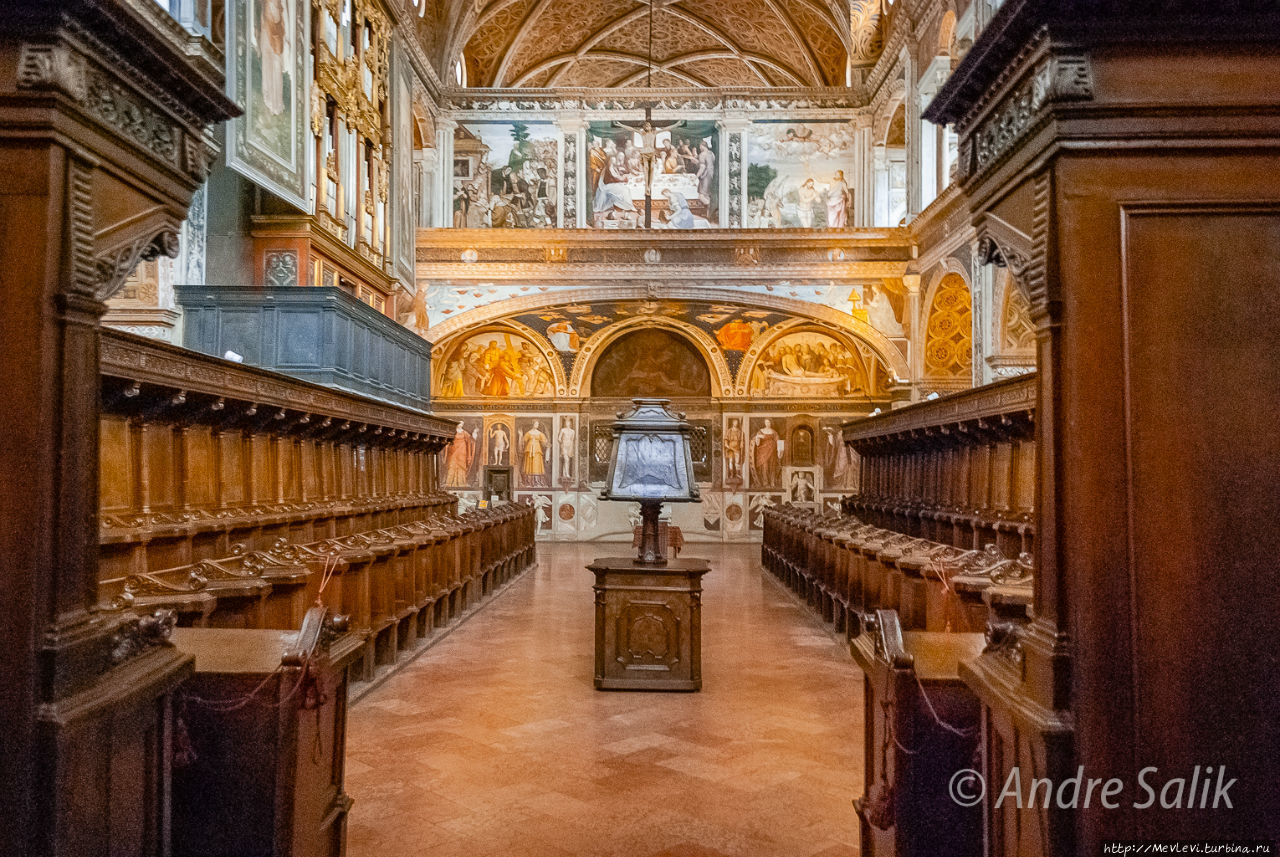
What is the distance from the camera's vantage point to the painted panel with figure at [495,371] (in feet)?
70.5

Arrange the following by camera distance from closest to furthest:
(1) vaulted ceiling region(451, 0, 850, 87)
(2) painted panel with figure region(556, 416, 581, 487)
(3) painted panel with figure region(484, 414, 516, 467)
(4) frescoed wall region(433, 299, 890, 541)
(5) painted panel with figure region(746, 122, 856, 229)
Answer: (5) painted panel with figure region(746, 122, 856, 229)
(4) frescoed wall region(433, 299, 890, 541)
(2) painted panel with figure region(556, 416, 581, 487)
(3) painted panel with figure region(484, 414, 516, 467)
(1) vaulted ceiling region(451, 0, 850, 87)

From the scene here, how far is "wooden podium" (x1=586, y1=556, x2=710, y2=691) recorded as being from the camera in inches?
269

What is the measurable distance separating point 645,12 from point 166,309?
18755 mm

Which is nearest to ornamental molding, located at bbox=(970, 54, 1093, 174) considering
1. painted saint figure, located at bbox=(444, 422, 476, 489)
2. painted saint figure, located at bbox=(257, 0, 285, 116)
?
painted saint figure, located at bbox=(257, 0, 285, 116)

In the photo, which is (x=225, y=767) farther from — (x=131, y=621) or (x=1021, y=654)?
(x=1021, y=654)

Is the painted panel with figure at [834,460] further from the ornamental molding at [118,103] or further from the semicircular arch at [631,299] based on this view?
the ornamental molding at [118,103]

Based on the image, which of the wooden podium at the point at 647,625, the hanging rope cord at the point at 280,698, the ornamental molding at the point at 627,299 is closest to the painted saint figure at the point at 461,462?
the ornamental molding at the point at 627,299

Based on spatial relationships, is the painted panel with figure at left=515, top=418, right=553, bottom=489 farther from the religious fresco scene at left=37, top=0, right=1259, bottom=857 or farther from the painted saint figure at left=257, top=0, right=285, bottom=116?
the painted saint figure at left=257, top=0, right=285, bottom=116

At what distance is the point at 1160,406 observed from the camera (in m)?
2.42

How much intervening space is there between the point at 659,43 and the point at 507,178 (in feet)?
27.6

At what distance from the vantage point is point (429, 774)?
4871mm

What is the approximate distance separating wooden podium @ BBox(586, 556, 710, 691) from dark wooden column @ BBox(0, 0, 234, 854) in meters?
4.40

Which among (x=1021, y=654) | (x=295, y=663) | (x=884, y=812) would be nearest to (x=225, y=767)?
(x=295, y=663)

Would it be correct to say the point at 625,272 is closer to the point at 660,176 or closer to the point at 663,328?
the point at 663,328
